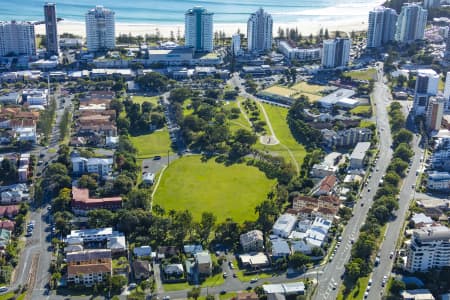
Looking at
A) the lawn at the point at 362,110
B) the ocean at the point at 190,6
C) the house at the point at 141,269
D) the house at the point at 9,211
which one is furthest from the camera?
the ocean at the point at 190,6

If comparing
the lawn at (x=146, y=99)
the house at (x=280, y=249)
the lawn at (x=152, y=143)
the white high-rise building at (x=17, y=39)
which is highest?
the white high-rise building at (x=17, y=39)

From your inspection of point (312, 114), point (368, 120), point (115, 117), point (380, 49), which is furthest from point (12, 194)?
point (380, 49)

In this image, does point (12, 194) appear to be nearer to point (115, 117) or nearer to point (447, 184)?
point (115, 117)


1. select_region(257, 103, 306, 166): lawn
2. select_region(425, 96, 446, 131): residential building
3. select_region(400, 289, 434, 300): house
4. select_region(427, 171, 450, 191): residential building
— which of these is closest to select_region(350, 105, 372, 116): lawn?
select_region(425, 96, 446, 131): residential building

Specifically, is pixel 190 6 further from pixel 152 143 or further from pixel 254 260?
pixel 254 260

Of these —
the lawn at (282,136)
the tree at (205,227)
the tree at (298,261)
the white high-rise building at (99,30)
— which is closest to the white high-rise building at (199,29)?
the white high-rise building at (99,30)

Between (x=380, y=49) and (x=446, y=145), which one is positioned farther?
(x=380, y=49)

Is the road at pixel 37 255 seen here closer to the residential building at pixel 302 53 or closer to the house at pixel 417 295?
the house at pixel 417 295
